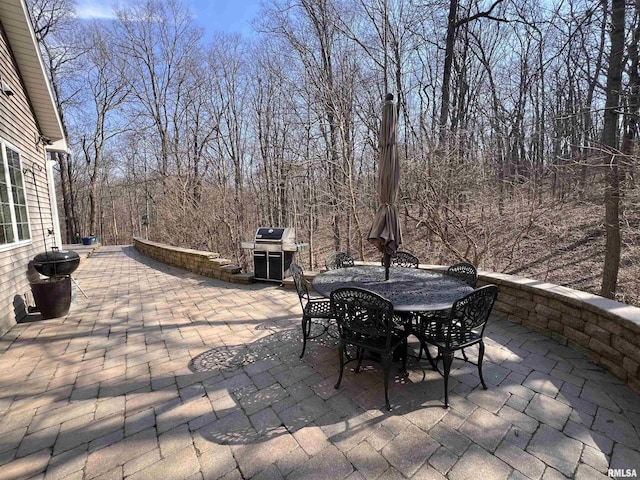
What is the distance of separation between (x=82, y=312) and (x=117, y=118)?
16.2 m

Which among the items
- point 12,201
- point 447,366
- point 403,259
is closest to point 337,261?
point 403,259

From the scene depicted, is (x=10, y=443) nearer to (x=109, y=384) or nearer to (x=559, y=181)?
(x=109, y=384)

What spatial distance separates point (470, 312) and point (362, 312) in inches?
31.0

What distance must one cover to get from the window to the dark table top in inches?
169

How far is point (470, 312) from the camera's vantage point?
6.86ft

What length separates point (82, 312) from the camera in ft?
13.5

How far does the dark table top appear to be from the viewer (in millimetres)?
2135

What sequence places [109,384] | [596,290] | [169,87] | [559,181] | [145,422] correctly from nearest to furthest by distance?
[145,422] < [109,384] < [596,290] < [559,181] < [169,87]

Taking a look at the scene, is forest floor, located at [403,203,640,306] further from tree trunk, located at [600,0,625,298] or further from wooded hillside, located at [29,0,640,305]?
tree trunk, located at [600,0,625,298]

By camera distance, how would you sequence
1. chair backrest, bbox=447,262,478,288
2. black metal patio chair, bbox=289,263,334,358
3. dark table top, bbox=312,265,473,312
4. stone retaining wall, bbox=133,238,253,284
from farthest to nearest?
stone retaining wall, bbox=133,238,253,284 < chair backrest, bbox=447,262,478,288 < black metal patio chair, bbox=289,263,334,358 < dark table top, bbox=312,265,473,312

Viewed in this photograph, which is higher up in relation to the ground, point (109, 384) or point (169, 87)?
point (169, 87)

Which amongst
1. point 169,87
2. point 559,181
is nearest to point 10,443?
point 559,181

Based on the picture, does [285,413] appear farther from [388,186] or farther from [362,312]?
[388,186]

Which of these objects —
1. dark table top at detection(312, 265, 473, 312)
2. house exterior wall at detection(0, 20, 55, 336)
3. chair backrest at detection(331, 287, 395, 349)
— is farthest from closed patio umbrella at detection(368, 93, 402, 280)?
house exterior wall at detection(0, 20, 55, 336)
